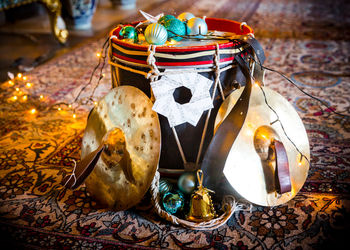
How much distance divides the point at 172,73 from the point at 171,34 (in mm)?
177

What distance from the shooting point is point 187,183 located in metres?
1.03

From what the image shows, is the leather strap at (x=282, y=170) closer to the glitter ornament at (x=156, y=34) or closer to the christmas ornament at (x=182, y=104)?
the christmas ornament at (x=182, y=104)

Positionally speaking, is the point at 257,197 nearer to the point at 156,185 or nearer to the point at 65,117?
the point at 156,185

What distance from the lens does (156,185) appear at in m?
1.00

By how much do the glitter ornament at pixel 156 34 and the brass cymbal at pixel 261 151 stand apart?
286 mm

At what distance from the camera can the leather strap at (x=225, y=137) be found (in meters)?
1.00

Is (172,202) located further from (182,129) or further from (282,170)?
(282,170)

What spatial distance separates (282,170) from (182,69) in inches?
17.2

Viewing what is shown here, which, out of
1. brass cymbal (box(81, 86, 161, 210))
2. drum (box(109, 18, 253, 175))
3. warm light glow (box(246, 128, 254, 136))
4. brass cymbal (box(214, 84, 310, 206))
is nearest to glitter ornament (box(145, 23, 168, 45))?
drum (box(109, 18, 253, 175))

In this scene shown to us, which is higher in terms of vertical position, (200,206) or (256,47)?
(256,47)

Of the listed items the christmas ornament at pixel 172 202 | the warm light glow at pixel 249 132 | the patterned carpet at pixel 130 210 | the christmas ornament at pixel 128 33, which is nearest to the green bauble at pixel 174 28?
the christmas ornament at pixel 128 33

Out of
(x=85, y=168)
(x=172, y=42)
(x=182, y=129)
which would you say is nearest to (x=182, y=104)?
(x=182, y=129)

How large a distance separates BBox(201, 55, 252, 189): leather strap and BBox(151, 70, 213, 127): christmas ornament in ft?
0.27

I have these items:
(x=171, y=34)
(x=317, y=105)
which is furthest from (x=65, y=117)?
(x=317, y=105)
